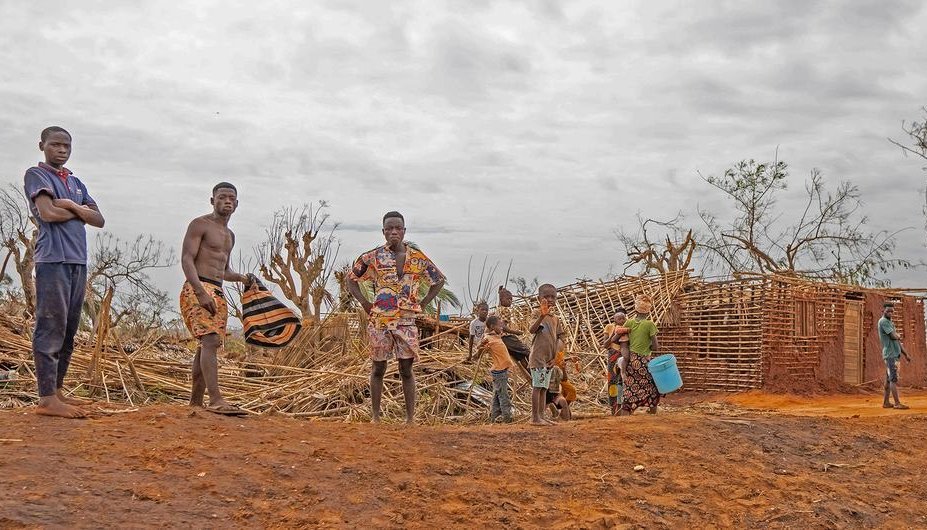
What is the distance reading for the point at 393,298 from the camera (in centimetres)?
612

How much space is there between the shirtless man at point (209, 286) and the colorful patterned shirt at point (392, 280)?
1.06 metres

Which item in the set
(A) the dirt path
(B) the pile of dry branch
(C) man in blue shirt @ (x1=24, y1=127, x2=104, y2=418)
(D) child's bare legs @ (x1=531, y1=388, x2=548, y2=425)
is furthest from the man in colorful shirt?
(A) the dirt path

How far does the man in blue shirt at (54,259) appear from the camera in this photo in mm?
4734

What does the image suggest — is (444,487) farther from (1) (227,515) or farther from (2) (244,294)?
(2) (244,294)

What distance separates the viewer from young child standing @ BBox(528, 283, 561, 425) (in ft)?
23.2

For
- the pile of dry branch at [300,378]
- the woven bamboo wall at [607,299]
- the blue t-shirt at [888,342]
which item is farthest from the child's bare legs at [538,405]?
the woven bamboo wall at [607,299]

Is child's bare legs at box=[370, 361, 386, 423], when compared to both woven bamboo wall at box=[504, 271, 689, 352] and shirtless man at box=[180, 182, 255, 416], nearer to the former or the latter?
shirtless man at box=[180, 182, 255, 416]

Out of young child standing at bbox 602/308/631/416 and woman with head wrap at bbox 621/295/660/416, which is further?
young child standing at bbox 602/308/631/416

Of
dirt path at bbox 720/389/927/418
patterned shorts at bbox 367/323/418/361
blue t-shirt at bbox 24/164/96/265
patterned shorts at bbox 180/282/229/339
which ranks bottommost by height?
dirt path at bbox 720/389/927/418

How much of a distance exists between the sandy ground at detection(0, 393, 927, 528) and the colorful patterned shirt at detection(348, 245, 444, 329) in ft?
2.86

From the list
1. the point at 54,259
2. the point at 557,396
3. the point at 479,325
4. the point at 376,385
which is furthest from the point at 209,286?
the point at 479,325

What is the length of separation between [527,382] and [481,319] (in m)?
0.85

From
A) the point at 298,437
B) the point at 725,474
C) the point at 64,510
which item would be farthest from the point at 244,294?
the point at 725,474

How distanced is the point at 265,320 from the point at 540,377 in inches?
93.8
